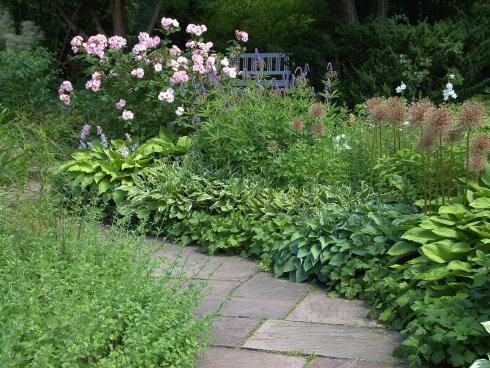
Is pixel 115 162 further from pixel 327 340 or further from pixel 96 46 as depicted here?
pixel 327 340

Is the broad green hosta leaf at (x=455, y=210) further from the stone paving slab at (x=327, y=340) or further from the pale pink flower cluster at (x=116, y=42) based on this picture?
the pale pink flower cluster at (x=116, y=42)

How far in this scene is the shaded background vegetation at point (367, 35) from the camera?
10945 millimetres

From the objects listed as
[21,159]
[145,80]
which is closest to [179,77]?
[145,80]

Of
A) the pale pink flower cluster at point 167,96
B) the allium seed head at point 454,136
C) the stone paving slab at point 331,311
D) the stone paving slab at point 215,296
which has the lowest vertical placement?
the stone paving slab at point 215,296

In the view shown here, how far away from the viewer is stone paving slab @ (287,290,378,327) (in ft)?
13.2

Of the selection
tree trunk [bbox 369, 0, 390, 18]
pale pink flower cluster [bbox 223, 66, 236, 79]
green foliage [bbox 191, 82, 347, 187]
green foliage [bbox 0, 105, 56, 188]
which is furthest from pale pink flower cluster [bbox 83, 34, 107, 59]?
tree trunk [bbox 369, 0, 390, 18]

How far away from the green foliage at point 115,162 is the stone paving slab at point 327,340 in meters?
2.69

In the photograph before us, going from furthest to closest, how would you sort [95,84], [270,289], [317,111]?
1. [95,84]
2. [317,111]
3. [270,289]

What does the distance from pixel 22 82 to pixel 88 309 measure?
337 inches

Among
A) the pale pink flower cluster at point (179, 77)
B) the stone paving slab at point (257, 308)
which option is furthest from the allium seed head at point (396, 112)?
the pale pink flower cluster at point (179, 77)

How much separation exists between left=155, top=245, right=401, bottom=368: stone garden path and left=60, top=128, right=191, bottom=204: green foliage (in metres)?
1.82

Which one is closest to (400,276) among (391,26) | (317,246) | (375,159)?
(317,246)

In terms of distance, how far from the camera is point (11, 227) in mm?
4375

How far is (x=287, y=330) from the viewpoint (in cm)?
390
